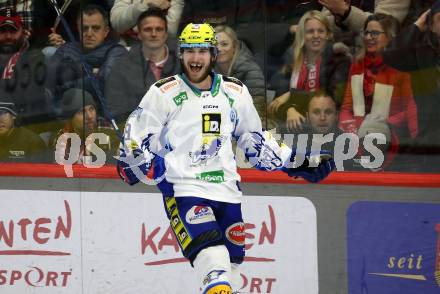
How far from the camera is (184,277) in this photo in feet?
24.3

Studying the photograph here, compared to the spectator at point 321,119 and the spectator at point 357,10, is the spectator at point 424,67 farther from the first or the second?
the spectator at point 321,119

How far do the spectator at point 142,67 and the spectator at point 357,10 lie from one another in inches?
42.7

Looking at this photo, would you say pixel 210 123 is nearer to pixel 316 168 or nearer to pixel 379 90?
pixel 316 168

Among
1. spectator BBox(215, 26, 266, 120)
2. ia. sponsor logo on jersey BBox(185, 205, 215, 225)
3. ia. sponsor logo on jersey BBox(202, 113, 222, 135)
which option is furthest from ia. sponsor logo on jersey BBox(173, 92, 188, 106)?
spectator BBox(215, 26, 266, 120)

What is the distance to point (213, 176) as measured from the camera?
6117mm

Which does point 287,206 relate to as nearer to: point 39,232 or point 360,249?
point 360,249

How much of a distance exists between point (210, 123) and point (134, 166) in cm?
48

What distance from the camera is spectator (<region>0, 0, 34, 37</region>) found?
7.60 m

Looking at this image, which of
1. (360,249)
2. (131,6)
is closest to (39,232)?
(131,6)

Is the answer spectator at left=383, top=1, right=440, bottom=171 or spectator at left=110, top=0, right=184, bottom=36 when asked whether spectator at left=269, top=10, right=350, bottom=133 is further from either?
spectator at left=110, top=0, right=184, bottom=36

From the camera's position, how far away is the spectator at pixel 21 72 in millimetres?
7621

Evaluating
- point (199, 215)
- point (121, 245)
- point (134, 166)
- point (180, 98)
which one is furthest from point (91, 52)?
point (199, 215)

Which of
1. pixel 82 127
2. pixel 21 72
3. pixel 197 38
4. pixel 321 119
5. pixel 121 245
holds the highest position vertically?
pixel 197 38

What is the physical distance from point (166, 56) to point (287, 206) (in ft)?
4.17
